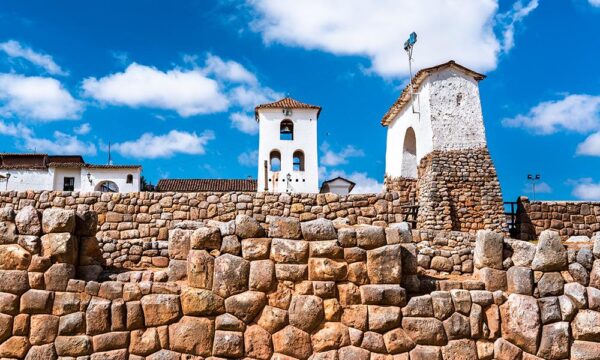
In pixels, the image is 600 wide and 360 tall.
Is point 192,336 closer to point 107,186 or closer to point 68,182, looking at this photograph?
point 68,182

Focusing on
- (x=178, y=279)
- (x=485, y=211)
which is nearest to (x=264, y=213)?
(x=178, y=279)

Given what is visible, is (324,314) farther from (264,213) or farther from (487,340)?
(264,213)

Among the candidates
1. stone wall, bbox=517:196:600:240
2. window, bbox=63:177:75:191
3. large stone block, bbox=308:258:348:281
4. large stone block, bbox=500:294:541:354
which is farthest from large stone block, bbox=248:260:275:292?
window, bbox=63:177:75:191

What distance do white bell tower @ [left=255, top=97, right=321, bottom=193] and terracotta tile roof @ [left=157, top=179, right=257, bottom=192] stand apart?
2781mm

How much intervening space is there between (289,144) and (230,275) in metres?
34.0

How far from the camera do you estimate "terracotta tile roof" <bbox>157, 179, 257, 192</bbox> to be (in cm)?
3844

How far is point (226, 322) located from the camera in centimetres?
487

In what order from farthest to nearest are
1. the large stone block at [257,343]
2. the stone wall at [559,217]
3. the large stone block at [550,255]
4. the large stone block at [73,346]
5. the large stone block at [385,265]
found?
the stone wall at [559,217]
the large stone block at [550,255]
the large stone block at [385,265]
the large stone block at [257,343]
the large stone block at [73,346]

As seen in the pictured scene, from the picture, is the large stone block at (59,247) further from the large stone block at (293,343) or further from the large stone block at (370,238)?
the large stone block at (370,238)

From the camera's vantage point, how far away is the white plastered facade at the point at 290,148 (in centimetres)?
3741

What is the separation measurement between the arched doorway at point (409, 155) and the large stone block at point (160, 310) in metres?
16.5

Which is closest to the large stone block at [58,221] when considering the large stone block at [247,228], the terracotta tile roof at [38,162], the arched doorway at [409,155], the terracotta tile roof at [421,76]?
the large stone block at [247,228]

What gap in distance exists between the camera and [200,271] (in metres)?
4.95

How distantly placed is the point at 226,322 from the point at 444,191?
45.8 ft
